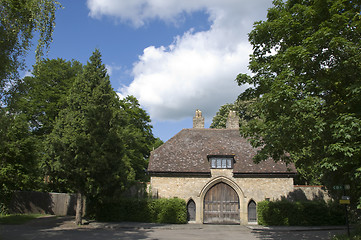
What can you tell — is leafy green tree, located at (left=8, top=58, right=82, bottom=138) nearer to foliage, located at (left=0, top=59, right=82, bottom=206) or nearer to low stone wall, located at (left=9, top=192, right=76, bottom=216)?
foliage, located at (left=0, top=59, right=82, bottom=206)

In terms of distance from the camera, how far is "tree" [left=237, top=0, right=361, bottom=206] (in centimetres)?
969

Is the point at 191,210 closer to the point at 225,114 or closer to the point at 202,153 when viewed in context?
the point at 202,153

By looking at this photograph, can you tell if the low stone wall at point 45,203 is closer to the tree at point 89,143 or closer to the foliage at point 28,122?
the foliage at point 28,122

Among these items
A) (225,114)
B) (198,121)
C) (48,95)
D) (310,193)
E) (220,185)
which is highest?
(225,114)

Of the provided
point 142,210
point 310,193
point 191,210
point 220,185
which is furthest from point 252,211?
point 142,210

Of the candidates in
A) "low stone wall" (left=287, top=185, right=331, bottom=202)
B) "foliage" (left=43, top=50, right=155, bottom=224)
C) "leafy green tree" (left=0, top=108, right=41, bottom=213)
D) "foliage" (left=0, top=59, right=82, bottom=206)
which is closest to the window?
"low stone wall" (left=287, top=185, right=331, bottom=202)

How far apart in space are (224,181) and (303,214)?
643 cm

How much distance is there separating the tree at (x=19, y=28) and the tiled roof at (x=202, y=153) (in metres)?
14.1

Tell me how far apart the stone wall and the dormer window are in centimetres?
36

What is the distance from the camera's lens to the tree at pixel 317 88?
31.8ft

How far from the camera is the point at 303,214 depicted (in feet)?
69.9

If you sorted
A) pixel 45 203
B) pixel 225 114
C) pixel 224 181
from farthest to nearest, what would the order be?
pixel 225 114, pixel 45 203, pixel 224 181

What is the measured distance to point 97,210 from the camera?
70.9 feet

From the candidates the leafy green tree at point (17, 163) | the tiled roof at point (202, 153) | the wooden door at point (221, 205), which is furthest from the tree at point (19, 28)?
the wooden door at point (221, 205)
